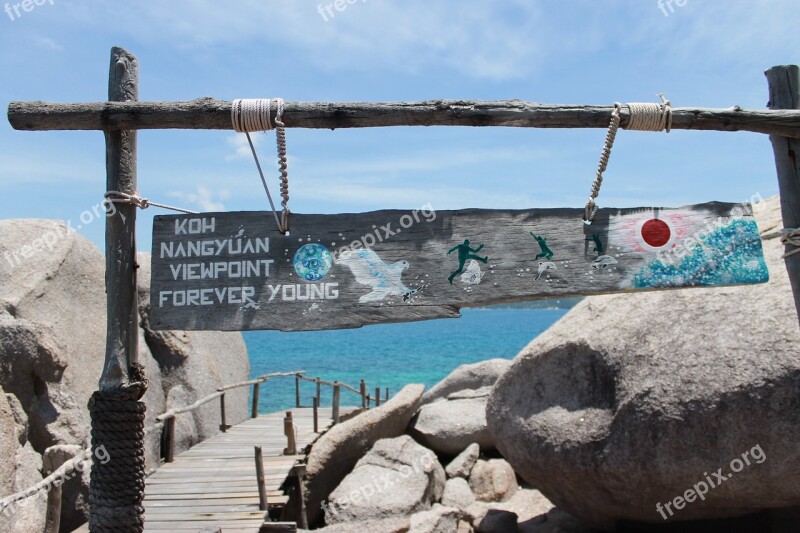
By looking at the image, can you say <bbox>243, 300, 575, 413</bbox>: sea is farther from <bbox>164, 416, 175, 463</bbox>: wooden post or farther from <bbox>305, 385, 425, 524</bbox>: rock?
<bbox>164, 416, 175, 463</bbox>: wooden post

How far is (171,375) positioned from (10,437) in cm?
492

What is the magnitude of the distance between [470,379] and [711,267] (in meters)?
10.6

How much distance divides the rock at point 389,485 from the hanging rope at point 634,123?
6.61 m

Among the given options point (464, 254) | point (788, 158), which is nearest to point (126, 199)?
point (464, 254)

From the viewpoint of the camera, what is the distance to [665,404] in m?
6.02

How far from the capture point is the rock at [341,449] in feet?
35.9

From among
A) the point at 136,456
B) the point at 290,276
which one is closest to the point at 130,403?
the point at 136,456

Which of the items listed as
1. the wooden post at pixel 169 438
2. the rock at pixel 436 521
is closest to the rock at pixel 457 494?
the rock at pixel 436 521

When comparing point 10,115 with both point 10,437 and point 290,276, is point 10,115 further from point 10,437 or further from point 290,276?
point 10,437

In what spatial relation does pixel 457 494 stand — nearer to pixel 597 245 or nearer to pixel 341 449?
pixel 341 449

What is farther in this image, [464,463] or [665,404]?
[464,463]

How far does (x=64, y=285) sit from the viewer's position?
9188mm

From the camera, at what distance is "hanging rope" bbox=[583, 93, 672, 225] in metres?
3.84

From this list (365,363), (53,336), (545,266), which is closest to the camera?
(545,266)
